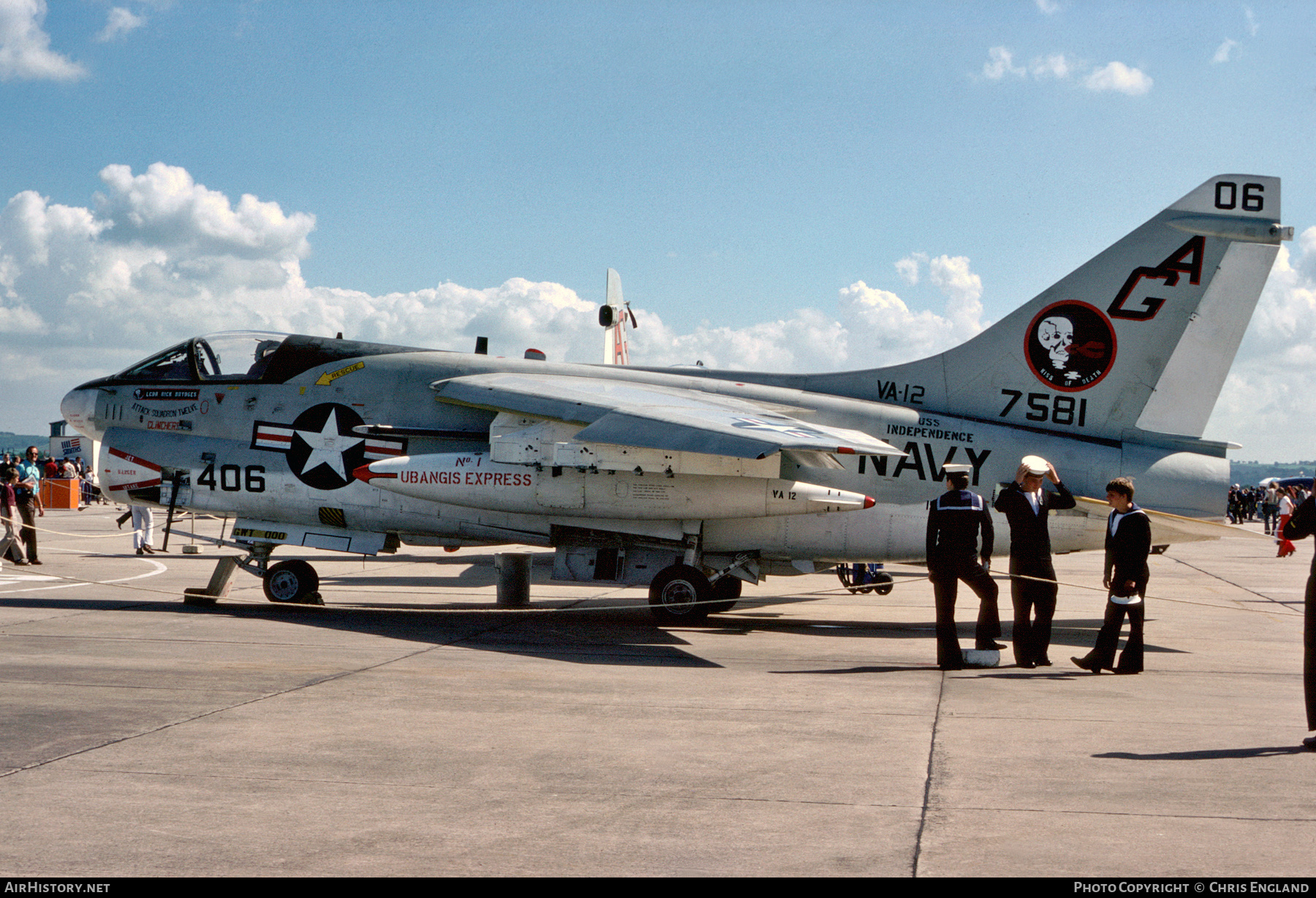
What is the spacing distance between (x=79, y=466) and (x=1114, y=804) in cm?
5700

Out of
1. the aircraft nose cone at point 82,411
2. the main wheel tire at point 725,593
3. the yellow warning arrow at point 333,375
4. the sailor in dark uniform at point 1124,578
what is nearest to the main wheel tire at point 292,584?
the yellow warning arrow at point 333,375

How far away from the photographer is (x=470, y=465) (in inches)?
492

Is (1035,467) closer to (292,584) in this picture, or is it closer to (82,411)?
(292,584)

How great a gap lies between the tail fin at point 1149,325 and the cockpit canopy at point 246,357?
26.1ft

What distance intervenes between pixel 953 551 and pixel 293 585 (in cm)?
828

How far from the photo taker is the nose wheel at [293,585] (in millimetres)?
13406

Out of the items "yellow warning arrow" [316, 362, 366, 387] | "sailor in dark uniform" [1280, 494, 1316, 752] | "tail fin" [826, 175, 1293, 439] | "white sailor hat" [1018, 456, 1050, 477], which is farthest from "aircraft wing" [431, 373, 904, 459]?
"sailor in dark uniform" [1280, 494, 1316, 752]

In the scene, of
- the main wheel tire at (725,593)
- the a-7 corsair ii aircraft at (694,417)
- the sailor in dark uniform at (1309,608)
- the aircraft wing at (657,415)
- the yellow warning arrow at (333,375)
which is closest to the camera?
the sailor in dark uniform at (1309,608)

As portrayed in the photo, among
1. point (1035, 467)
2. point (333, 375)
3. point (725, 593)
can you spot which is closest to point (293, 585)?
point (333, 375)

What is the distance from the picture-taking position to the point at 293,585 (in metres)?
13.4

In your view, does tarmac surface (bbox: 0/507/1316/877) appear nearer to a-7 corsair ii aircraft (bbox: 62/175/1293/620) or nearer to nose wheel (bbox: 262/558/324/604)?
nose wheel (bbox: 262/558/324/604)

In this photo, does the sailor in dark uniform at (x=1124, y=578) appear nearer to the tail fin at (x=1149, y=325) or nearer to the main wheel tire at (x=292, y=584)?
the tail fin at (x=1149, y=325)

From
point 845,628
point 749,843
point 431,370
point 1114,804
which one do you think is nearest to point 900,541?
point 845,628

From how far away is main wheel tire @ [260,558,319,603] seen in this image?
13406mm
